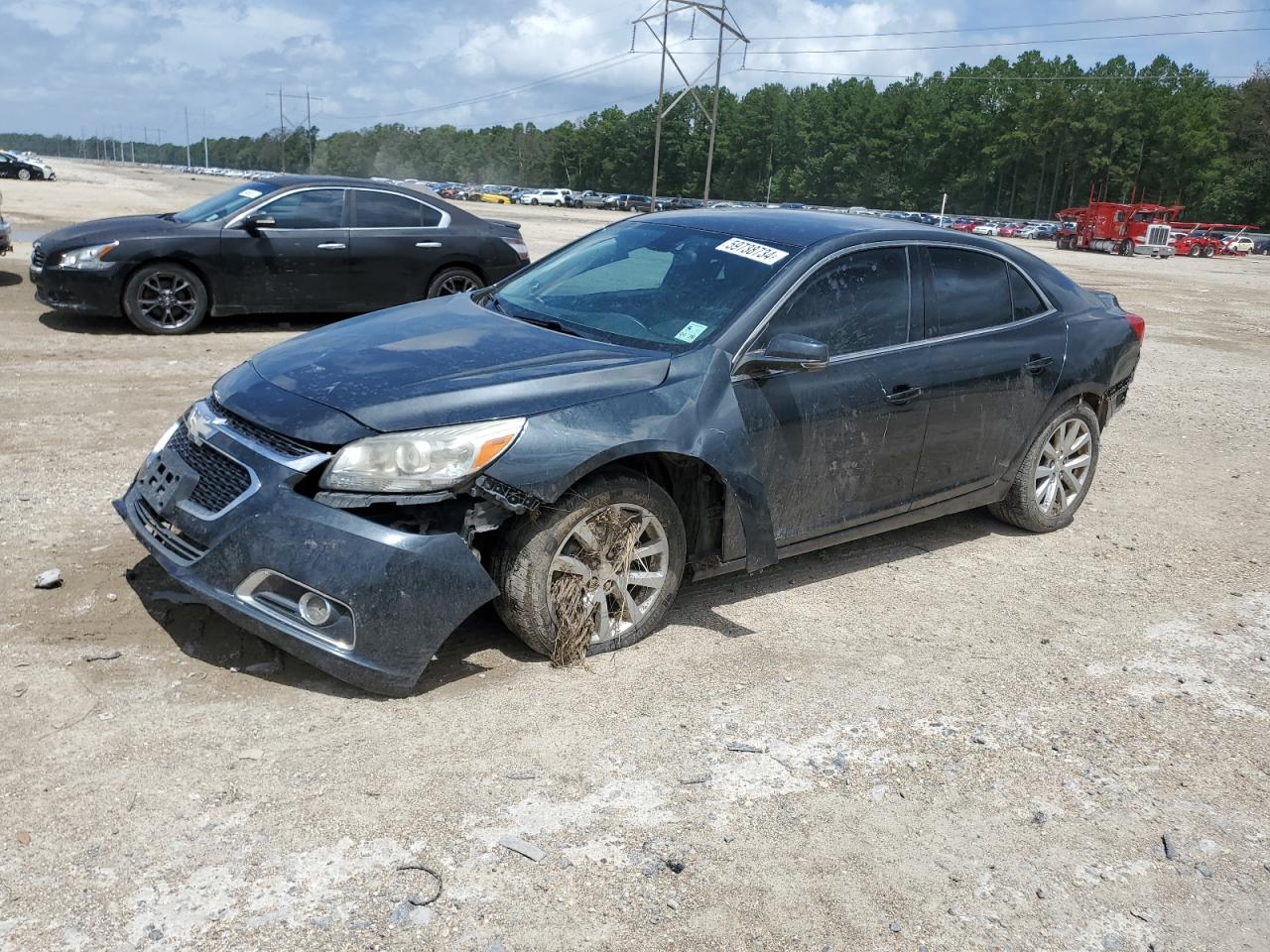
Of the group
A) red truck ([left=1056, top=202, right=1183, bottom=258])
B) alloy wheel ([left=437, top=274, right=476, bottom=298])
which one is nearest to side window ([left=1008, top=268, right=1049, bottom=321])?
alloy wheel ([left=437, top=274, right=476, bottom=298])

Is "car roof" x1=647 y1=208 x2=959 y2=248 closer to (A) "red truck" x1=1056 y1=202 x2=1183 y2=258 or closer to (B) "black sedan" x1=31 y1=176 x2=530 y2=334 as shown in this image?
(B) "black sedan" x1=31 y1=176 x2=530 y2=334

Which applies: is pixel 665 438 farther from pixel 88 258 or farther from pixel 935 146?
pixel 935 146

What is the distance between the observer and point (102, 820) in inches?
120

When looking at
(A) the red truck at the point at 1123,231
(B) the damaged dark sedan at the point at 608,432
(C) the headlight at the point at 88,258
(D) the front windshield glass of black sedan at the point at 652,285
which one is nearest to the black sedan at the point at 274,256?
(C) the headlight at the point at 88,258

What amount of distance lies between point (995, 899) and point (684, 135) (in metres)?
139

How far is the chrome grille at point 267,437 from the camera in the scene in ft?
12.2

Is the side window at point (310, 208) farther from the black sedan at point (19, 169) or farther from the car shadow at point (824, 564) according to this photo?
the black sedan at point (19, 169)

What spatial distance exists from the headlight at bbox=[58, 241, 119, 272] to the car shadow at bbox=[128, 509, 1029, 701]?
6.29 m

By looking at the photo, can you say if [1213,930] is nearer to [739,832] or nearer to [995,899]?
[995,899]

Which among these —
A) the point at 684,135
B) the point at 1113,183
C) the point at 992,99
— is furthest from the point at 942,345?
the point at 684,135

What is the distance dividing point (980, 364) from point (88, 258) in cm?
825

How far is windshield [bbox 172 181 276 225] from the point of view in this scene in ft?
34.7

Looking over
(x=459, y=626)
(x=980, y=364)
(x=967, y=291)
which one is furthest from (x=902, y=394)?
(x=459, y=626)

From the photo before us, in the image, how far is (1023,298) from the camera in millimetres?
5754
